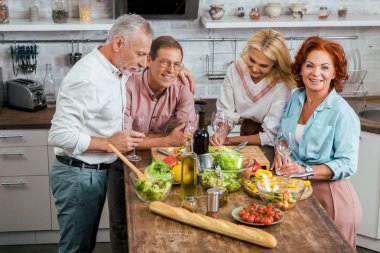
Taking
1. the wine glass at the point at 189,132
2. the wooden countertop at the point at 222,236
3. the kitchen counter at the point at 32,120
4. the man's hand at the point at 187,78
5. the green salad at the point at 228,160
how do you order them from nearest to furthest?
the wooden countertop at the point at 222,236 < the green salad at the point at 228,160 < the wine glass at the point at 189,132 < the man's hand at the point at 187,78 < the kitchen counter at the point at 32,120

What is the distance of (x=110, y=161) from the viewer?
137 inches

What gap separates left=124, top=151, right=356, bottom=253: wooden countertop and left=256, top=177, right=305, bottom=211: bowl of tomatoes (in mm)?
49

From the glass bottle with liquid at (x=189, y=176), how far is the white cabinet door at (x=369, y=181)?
6.46 ft

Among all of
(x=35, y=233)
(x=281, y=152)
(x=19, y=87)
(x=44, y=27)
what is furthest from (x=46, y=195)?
(x=281, y=152)

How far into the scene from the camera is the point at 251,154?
351 cm

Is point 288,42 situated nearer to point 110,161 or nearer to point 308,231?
point 110,161

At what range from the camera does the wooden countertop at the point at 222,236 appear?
8.55 ft

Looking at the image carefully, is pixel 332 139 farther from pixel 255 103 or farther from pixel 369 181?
pixel 369 181

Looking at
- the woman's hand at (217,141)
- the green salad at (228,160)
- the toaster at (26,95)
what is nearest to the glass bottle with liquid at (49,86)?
the toaster at (26,95)

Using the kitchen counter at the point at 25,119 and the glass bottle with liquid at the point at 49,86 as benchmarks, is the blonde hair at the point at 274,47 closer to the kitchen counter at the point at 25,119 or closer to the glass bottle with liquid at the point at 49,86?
the kitchen counter at the point at 25,119

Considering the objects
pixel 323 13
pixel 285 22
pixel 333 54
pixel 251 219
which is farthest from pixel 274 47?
pixel 323 13

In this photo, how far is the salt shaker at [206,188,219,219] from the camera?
285cm

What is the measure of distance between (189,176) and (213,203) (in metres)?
0.19

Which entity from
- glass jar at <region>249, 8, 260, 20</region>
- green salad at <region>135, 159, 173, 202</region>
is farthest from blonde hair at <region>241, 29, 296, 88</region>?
glass jar at <region>249, 8, 260, 20</region>
